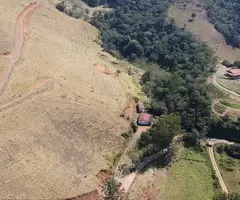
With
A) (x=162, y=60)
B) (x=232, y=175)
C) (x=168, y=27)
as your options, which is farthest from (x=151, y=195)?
(x=168, y=27)

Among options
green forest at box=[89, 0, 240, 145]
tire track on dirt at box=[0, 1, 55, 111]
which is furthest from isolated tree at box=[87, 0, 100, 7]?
tire track on dirt at box=[0, 1, 55, 111]

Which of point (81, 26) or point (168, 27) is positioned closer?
point (81, 26)

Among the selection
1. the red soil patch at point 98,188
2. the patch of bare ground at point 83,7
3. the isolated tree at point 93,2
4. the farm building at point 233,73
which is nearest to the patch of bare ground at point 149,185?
the red soil patch at point 98,188

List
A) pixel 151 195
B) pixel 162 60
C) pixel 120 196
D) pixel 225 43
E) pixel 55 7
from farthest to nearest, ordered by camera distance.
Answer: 1. pixel 225 43
2. pixel 55 7
3. pixel 162 60
4. pixel 151 195
5. pixel 120 196

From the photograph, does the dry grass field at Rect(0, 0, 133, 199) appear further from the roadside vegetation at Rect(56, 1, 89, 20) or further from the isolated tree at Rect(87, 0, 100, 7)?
the isolated tree at Rect(87, 0, 100, 7)

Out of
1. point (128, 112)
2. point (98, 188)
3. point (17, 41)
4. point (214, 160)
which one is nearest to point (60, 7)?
point (17, 41)

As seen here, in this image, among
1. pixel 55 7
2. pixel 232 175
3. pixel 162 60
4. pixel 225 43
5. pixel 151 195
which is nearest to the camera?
pixel 151 195

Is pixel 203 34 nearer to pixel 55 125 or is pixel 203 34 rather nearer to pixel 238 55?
pixel 238 55

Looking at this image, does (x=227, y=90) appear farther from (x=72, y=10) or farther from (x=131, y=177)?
(x=72, y=10)
